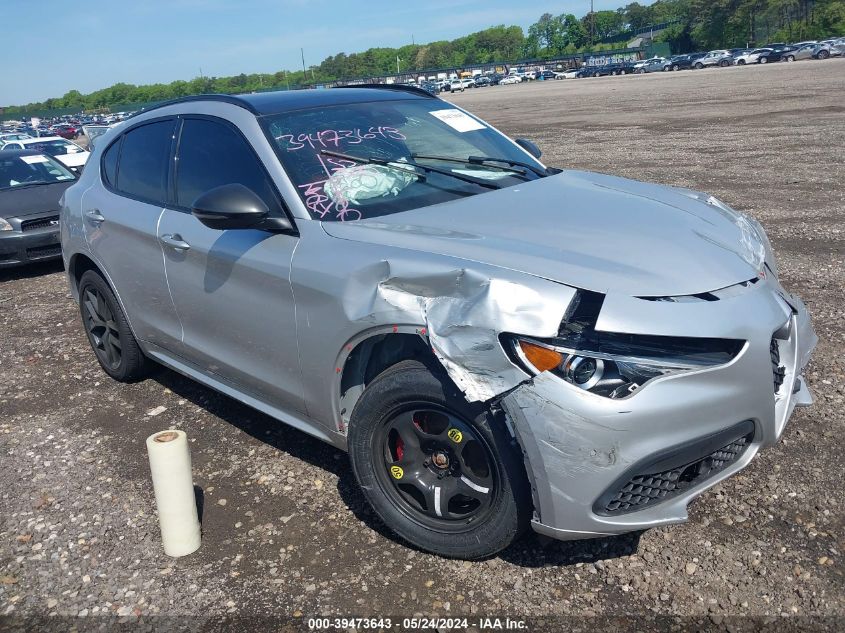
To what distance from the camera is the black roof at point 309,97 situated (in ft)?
12.8

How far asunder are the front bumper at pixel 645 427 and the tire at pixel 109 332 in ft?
10.5

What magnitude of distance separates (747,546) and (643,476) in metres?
0.84

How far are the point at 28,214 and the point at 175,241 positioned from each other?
6.23m

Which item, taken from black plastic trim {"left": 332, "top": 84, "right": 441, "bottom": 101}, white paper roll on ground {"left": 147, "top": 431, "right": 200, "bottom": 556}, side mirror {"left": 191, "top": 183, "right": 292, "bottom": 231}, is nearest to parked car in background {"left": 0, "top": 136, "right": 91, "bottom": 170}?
black plastic trim {"left": 332, "top": 84, "right": 441, "bottom": 101}

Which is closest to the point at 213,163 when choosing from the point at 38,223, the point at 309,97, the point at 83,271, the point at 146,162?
the point at 309,97

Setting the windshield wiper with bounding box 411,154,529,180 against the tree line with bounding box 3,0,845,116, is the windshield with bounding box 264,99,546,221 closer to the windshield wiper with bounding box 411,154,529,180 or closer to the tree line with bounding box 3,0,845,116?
the windshield wiper with bounding box 411,154,529,180

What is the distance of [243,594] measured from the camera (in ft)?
9.82

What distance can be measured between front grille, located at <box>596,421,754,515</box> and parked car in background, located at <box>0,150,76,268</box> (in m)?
8.31

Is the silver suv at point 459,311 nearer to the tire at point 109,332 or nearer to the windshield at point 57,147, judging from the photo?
the tire at point 109,332

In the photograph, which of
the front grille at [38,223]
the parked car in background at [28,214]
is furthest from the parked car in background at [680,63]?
the front grille at [38,223]

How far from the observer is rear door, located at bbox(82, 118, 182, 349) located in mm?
4219

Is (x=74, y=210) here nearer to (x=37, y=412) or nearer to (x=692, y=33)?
(x=37, y=412)

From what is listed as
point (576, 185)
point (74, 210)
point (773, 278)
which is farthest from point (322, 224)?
point (74, 210)

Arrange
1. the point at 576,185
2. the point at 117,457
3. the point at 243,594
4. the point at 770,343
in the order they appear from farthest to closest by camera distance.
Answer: the point at 117,457, the point at 576,185, the point at 243,594, the point at 770,343
